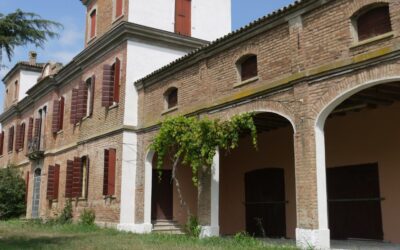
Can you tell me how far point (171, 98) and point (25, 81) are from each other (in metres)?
18.6

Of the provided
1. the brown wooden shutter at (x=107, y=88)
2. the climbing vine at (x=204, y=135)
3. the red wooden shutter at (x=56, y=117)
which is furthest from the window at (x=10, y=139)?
the climbing vine at (x=204, y=135)

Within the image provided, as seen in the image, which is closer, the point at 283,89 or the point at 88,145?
the point at 283,89

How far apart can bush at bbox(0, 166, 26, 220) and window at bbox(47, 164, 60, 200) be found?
478 centimetres

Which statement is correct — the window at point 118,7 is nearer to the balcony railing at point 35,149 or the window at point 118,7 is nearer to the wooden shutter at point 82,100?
the wooden shutter at point 82,100

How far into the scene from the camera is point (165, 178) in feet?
58.0

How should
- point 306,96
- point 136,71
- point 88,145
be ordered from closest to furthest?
point 306,96 < point 136,71 < point 88,145

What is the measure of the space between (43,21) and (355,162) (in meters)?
9.00

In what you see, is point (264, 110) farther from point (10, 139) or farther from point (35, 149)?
point (10, 139)

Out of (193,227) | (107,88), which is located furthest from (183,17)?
(193,227)

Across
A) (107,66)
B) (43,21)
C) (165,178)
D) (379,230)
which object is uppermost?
(107,66)

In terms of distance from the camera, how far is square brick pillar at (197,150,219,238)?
41.5 feet

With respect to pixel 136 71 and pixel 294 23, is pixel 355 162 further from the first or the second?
pixel 136 71

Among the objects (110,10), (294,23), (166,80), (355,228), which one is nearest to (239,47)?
(294,23)

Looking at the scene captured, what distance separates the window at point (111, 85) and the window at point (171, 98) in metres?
2.54
